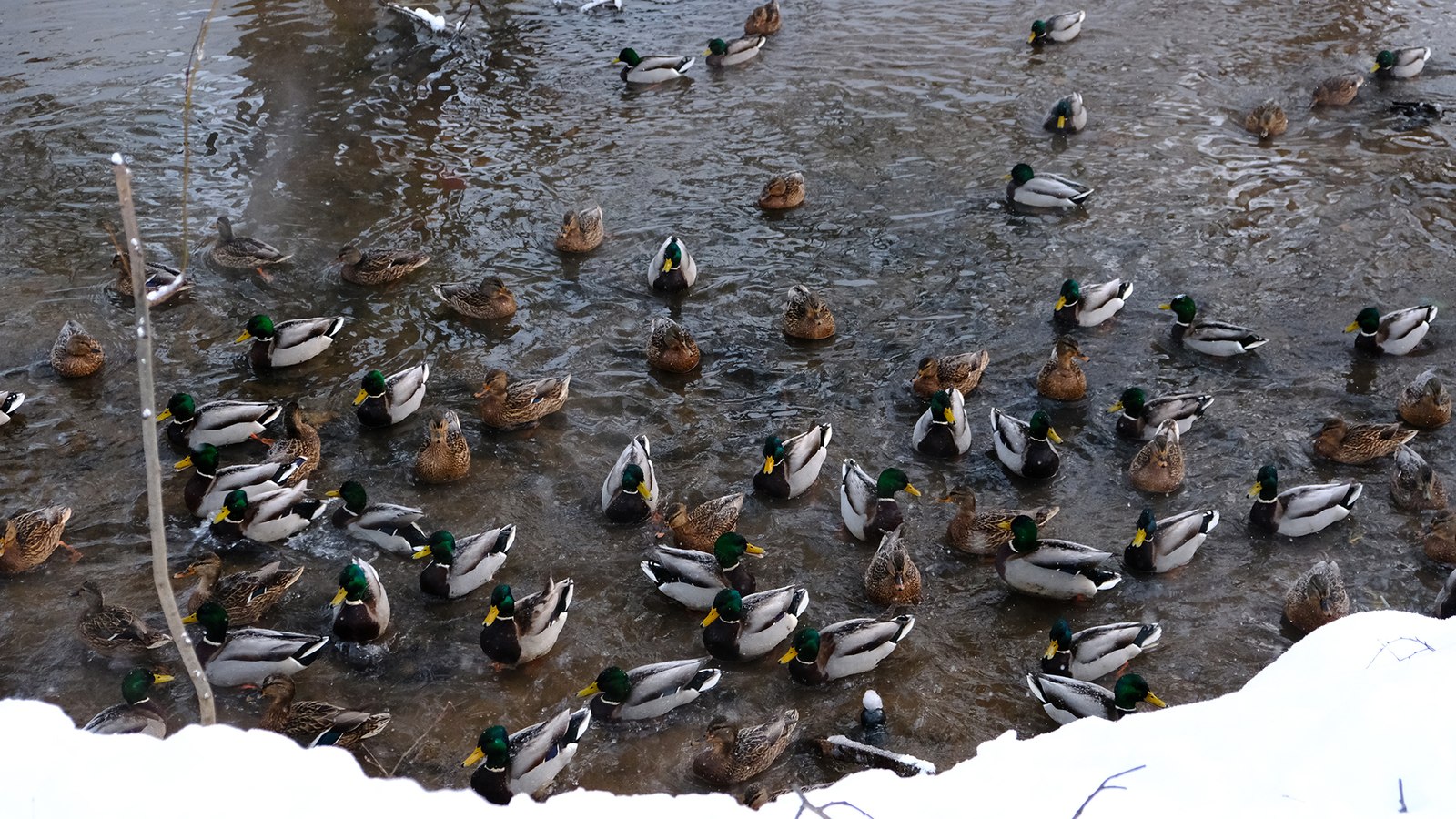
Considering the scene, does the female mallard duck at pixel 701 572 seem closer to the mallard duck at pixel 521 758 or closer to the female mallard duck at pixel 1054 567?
the mallard duck at pixel 521 758

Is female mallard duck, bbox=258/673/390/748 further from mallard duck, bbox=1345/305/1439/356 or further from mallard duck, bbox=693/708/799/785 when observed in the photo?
mallard duck, bbox=1345/305/1439/356

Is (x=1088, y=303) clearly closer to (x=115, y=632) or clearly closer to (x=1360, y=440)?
(x=1360, y=440)

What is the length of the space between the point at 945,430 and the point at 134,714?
17.9 feet

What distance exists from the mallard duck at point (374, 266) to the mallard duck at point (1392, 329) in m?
8.06

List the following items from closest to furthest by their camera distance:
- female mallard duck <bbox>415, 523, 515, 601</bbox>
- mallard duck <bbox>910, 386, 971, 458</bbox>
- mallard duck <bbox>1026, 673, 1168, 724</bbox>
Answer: mallard duck <bbox>1026, 673, 1168, 724</bbox>, female mallard duck <bbox>415, 523, 515, 601</bbox>, mallard duck <bbox>910, 386, 971, 458</bbox>

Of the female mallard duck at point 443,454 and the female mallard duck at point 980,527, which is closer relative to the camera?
the female mallard duck at point 980,527

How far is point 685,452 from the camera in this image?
8.52m

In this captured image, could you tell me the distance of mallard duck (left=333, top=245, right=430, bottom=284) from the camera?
10.2 meters

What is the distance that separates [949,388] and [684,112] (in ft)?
19.7

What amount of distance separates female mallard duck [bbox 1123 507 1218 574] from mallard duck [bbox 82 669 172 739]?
18.9 ft

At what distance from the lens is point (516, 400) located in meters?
8.63

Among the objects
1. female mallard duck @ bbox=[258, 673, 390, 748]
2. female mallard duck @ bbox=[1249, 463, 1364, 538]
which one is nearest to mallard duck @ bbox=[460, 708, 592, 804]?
female mallard duck @ bbox=[258, 673, 390, 748]

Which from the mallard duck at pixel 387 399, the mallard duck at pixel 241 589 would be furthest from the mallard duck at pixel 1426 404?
the mallard duck at pixel 241 589

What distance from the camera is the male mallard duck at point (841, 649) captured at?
21.7 feet
